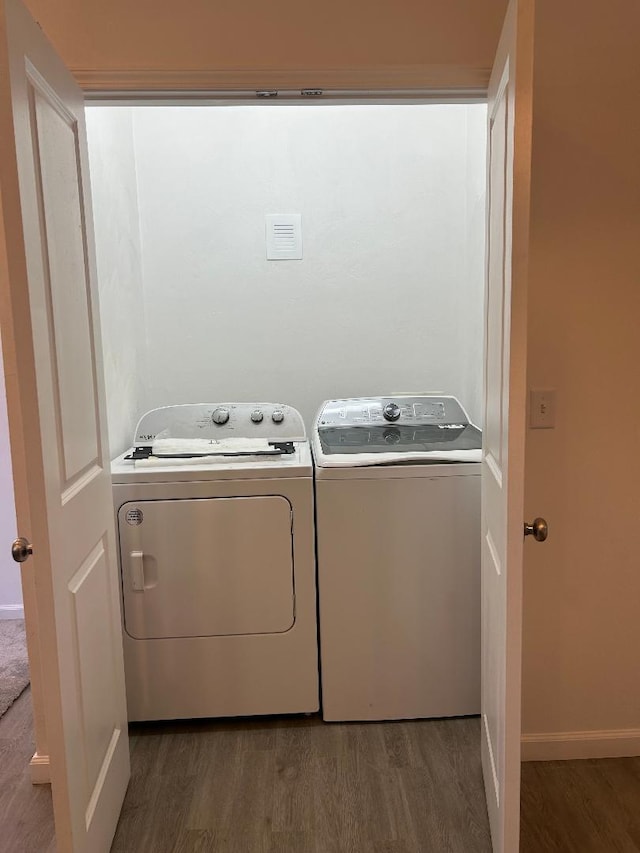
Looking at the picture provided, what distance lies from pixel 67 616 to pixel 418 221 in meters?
2.29

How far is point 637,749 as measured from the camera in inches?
77.2

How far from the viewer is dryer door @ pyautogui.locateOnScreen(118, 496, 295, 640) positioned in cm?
207

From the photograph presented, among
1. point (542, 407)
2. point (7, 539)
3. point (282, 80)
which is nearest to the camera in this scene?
point (282, 80)

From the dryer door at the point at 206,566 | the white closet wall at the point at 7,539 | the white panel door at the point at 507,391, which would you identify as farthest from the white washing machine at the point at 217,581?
the white closet wall at the point at 7,539

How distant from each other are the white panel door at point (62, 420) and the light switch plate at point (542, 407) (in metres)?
1.20

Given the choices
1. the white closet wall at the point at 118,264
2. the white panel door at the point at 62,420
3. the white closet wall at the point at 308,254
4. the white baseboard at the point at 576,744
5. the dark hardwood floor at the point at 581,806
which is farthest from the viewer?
the white closet wall at the point at 308,254

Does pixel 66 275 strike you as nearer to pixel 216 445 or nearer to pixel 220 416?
pixel 216 445

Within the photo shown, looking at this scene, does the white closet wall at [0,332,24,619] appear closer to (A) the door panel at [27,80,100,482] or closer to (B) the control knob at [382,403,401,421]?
(A) the door panel at [27,80,100,482]

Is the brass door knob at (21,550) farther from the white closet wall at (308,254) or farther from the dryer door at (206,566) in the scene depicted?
the white closet wall at (308,254)

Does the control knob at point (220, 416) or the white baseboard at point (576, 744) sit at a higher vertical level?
the control knob at point (220, 416)

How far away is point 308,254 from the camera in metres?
2.91

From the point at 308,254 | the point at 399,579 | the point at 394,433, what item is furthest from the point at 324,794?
the point at 308,254

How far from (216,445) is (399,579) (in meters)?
0.79

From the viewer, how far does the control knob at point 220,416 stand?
2510 mm
